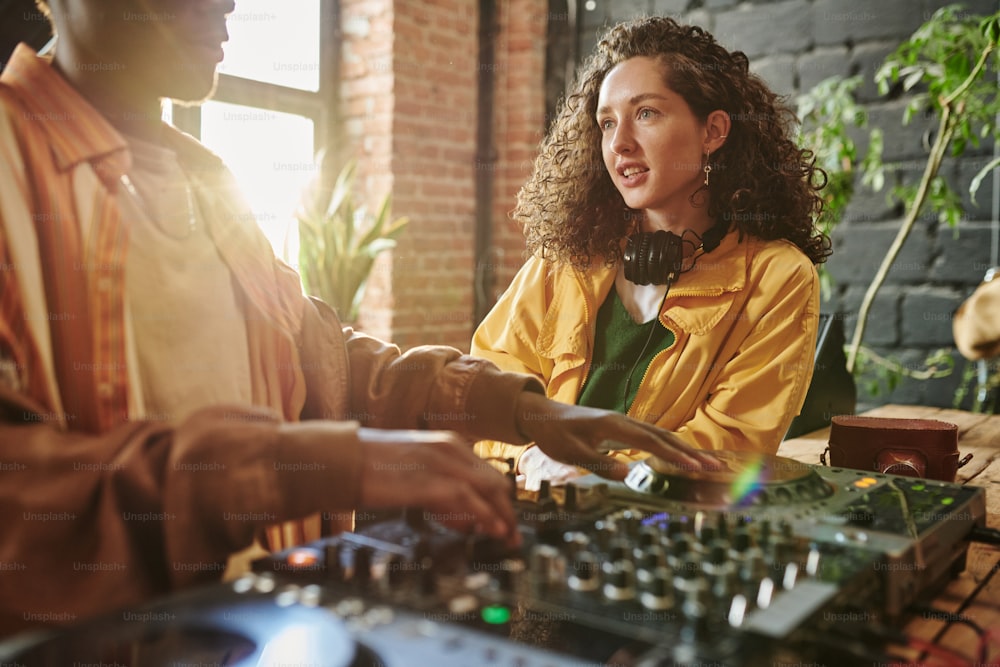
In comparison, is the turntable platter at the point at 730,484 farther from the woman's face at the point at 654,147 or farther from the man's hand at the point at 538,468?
→ the woman's face at the point at 654,147

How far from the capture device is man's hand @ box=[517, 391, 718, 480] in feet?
3.83

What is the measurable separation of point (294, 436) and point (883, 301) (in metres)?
3.38

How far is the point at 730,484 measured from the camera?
41.9 inches

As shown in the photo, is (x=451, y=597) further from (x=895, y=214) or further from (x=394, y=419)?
(x=895, y=214)

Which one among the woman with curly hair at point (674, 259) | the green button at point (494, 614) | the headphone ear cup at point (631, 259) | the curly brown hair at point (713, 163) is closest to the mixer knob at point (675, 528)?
the green button at point (494, 614)

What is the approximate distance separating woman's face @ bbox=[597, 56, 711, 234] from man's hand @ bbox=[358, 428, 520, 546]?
1326mm

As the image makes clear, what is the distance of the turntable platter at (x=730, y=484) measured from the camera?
3.38ft

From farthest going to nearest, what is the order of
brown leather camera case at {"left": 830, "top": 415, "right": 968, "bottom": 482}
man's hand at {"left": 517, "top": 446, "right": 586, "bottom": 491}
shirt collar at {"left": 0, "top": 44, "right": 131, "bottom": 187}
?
man's hand at {"left": 517, "top": 446, "right": 586, "bottom": 491}, brown leather camera case at {"left": 830, "top": 415, "right": 968, "bottom": 482}, shirt collar at {"left": 0, "top": 44, "right": 131, "bottom": 187}

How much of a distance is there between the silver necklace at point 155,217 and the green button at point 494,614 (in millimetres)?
663

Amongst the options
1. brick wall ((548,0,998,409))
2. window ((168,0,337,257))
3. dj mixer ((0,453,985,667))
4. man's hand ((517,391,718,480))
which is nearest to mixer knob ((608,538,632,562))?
dj mixer ((0,453,985,667))

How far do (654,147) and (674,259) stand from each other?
291 millimetres

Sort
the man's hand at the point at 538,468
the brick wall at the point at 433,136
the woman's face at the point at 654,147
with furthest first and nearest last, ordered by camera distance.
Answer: the brick wall at the point at 433,136 → the woman's face at the point at 654,147 → the man's hand at the point at 538,468

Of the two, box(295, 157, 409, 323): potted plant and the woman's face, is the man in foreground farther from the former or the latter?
box(295, 157, 409, 323): potted plant

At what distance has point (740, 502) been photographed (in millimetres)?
1019
